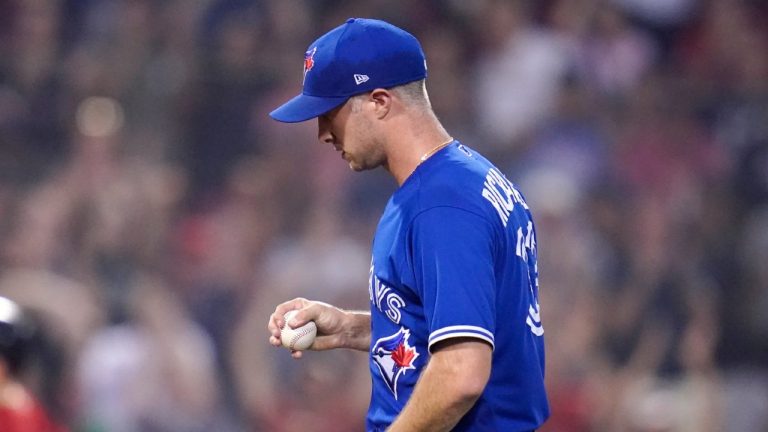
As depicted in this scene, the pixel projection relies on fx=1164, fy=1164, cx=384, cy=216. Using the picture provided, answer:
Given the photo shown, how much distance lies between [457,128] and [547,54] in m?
1.04

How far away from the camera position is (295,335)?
3189 millimetres

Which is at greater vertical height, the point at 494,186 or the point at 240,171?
the point at 494,186

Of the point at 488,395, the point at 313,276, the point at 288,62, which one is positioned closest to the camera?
the point at 488,395

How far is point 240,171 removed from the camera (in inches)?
293

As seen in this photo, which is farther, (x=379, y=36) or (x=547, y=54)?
(x=547, y=54)

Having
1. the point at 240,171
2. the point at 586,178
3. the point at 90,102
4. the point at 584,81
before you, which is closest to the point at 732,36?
the point at 584,81

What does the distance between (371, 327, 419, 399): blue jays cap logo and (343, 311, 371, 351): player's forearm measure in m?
0.38

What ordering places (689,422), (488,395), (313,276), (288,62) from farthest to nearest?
(288,62)
(313,276)
(689,422)
(488,395)

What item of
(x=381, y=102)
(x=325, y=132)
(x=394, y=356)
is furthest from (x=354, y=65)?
(x=394, y=356)

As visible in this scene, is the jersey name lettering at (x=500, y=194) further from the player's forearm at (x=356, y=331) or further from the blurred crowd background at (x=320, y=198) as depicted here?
the blurred crowd background at (x=320, y=198)

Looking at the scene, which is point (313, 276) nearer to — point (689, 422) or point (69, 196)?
point (69, 196)

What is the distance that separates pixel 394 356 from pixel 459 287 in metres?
0.37

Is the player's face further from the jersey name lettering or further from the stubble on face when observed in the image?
the jersey name lettering

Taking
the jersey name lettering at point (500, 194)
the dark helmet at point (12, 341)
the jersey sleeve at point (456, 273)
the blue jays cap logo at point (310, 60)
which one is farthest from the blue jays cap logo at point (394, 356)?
the dark helmet at point (12, 341)
